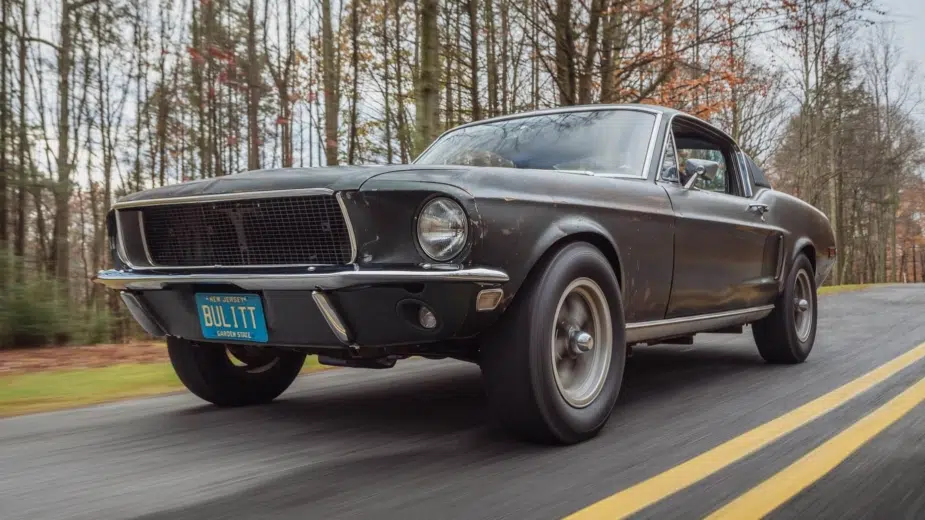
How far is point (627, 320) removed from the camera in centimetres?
368

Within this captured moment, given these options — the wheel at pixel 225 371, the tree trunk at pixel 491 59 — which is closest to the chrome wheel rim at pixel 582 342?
the wheel at pixel 225 371

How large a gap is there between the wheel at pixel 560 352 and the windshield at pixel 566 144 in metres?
0.88

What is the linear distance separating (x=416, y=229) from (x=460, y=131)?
2290 mm

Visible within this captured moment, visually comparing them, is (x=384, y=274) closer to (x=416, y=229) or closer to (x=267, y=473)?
(x=416, y=229)

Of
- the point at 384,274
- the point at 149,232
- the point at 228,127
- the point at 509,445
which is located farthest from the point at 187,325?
the point at 228,127

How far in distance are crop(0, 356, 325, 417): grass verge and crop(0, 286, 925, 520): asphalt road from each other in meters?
0.33

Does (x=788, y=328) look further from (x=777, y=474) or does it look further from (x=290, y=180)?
(x=290, y=180)

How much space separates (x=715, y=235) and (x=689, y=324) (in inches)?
23.2

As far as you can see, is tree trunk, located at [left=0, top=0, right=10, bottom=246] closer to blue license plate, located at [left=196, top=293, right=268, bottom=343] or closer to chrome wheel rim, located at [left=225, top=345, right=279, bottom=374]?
chrome wheel rim, located at [left=225, top=345, right=279, bottom=374]

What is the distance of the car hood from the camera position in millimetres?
2918

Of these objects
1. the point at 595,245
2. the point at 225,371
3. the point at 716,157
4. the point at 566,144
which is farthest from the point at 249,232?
the point at 716,157

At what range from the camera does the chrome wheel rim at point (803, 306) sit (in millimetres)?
5672

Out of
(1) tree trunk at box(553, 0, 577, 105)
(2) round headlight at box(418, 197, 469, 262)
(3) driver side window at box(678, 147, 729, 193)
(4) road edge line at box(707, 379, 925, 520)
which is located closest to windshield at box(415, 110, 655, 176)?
(3) driver side window at box(678, 147, 729, 193)

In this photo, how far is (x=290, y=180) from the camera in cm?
304
